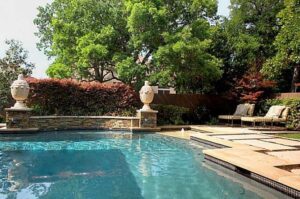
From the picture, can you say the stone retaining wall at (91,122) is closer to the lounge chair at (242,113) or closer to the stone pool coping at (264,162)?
the lounge chair at (242,113)

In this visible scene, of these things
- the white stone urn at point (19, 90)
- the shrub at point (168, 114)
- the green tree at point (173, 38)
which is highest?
the green tree at point (173, 38)

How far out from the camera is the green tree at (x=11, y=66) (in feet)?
50.5

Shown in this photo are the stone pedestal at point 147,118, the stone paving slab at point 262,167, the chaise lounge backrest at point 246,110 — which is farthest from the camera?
the chaise lounge backrest at point 246,110

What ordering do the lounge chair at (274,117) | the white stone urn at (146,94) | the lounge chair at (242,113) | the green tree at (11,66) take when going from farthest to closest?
1. the lounge chair at (242,113)
2. the green tree at (11,66)
3. the white stone urn at (146,94)
4. the lounge chair at (274,117)

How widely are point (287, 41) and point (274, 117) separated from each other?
13.0 ft

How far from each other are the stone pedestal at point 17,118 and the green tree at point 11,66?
291 cm

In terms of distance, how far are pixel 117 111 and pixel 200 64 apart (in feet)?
14.7

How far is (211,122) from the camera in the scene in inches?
679

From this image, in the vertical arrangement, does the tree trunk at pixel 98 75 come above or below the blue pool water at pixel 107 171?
above

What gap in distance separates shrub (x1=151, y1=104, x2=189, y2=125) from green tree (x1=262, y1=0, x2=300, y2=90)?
488 cm

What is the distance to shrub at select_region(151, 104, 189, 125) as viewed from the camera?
643 inches

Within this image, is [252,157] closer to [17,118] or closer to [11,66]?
[17,118]

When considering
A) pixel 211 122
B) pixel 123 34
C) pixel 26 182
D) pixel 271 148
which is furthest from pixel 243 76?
pixel 26 182

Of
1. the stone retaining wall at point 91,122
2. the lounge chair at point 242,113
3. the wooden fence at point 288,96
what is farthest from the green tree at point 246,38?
the stone retaining wall at point 91,122
